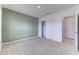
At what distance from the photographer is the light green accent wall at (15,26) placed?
423 centimetres

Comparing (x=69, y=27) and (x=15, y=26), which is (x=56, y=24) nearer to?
(x=69, y=27)

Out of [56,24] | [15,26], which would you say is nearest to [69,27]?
[56,24]

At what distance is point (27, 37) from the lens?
6250mm

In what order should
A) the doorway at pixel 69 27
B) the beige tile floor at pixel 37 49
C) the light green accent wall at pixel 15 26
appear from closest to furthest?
the beige tile floor at pixel 37 49
the light green accent wall at pixel 15 26
the doorway at pixel 69 27

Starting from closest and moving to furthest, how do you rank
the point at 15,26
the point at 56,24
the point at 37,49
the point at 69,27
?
the point at 37,49 → the point at 15,26 → the point at 56,24 → the point at 69,27

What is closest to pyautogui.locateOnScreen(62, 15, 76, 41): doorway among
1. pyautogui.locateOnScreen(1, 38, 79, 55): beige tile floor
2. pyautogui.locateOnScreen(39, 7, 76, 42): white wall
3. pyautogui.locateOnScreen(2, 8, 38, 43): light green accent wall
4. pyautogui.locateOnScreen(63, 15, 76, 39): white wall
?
pyautogui.locateOnScreen(63, 15, 76, 39): white wall

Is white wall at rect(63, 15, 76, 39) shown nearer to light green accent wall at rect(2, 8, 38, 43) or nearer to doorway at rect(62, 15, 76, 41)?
doorway at rect(62, 15, 76, 41)

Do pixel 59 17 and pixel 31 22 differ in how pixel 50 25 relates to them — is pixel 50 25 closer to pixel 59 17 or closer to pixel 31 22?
pixel 59 17

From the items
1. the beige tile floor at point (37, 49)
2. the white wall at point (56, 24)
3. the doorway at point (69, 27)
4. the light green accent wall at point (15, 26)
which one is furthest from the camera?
the doorway at point (69, 27)

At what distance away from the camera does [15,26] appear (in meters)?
4.96

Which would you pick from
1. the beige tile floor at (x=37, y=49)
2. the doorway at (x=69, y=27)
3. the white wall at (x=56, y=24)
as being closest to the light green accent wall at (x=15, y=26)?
the beige tile floor at (x=37, y=49)

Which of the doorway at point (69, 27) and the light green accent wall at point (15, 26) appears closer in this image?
the light green accent wall at point (15, 26)

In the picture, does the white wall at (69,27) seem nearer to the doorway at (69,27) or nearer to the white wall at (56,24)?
the doorway at (69,27)
